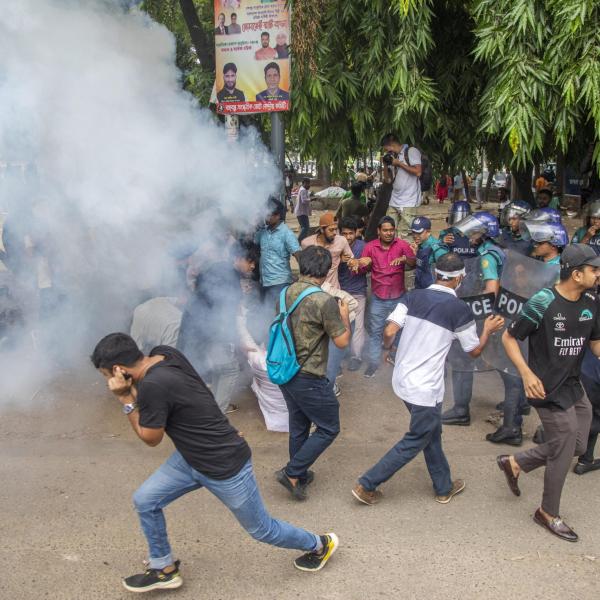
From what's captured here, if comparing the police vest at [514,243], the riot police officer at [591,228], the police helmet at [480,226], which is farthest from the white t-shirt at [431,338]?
the riot police officer at [591,228]

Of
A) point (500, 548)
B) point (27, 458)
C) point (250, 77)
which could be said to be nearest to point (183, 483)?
point (500, 548)

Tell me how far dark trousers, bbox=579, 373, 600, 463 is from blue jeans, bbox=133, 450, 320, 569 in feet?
7.27

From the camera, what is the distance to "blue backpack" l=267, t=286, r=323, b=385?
3834 millimetres

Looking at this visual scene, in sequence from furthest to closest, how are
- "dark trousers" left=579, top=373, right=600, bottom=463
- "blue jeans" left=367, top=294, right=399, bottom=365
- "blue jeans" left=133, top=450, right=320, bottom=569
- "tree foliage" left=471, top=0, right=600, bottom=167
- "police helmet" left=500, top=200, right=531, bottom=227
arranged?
"blue jeans" left=367, top=294, right=399, bottom=365 < "police helmet" left=500, top=200, right=531, bottom=227 < "tree foliage" left=471, top=0, right=600, bottom=167 < "dark trousers" left=579, top=373, right=600, bottom=463 < "blue jeans" left=133, top=450, right=320, bottom=569

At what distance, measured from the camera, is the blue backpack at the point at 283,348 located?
383 centimetres

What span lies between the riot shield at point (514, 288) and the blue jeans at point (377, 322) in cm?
154

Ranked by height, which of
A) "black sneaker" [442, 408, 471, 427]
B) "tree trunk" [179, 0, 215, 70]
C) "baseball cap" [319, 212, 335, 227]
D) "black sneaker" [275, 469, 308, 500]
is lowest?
"black sneaker" [442, 408, 471, 427]

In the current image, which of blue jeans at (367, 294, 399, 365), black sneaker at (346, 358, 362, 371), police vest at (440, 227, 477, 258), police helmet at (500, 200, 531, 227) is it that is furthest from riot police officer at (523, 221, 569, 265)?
black sneaker at (346, 358, 362, 371)

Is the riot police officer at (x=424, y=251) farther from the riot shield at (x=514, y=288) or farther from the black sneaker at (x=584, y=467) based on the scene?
the black sneaker at (x=584, y=467)

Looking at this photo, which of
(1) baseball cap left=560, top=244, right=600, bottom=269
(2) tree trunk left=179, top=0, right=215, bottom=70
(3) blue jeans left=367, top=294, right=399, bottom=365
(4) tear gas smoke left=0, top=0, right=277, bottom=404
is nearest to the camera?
(1) baseball cap left=560, top=244, right=600, bottom=269

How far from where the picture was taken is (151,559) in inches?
126

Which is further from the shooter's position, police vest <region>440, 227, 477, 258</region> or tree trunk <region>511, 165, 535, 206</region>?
tree trunk <region>511, 165, 535, 206</region>

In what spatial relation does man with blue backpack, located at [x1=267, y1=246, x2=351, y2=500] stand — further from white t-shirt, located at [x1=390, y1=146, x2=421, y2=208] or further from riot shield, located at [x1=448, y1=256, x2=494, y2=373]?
white t-shirt, located at [x1=390, y1=146, x2=421, y2=208]

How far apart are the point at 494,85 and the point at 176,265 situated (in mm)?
3394
